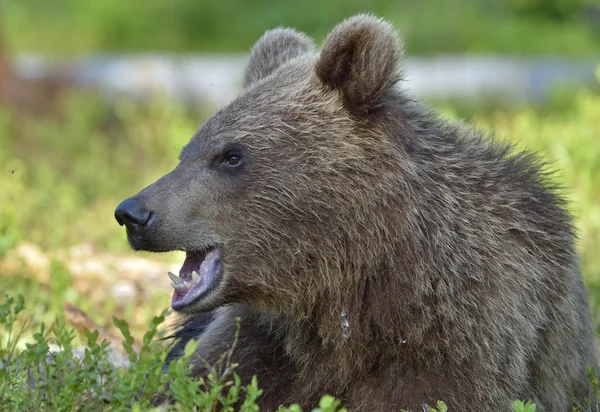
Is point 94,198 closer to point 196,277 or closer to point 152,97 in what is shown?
point 152,97

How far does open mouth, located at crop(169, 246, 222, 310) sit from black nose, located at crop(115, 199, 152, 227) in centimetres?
24

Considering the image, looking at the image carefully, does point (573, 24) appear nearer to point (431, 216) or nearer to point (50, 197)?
point (50, 197)

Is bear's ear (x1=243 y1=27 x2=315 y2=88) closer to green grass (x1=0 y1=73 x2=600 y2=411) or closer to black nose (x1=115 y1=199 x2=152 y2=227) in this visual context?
green grass (x1=0 y1=73 x2=600 y2=411)

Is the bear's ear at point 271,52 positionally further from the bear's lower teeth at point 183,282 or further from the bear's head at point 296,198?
the bear's lower teeth at point 183,282

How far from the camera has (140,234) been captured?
422cm

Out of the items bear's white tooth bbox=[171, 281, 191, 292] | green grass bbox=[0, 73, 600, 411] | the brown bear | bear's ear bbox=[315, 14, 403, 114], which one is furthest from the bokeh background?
bear's white tooth bbox=[171, 281, 191, 292]

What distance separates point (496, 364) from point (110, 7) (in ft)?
48.1

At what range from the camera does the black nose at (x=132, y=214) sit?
165 inches

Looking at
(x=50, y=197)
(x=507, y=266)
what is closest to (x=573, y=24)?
(x=50, y=197)

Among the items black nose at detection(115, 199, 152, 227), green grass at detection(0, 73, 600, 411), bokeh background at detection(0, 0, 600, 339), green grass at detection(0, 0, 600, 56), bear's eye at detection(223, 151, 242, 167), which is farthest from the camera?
green grass at detection(0, 0, 600, 56)

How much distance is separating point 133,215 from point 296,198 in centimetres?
67

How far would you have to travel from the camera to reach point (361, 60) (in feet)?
14.3

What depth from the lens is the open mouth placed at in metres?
4.23

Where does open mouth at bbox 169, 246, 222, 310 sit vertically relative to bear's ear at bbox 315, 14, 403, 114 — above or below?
below
